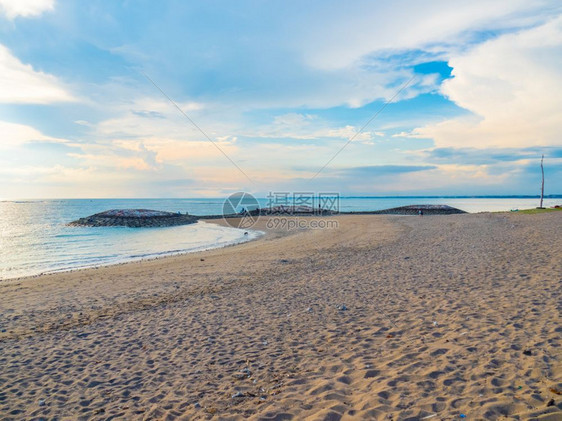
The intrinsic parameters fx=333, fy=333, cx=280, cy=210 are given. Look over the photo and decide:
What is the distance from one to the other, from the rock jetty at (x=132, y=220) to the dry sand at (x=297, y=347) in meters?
38.1

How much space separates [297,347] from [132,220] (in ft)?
160

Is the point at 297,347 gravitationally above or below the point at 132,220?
below

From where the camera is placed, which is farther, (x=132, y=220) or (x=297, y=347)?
(x=132, y=220)

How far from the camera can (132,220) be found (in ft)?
162

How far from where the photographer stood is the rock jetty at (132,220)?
159 feet

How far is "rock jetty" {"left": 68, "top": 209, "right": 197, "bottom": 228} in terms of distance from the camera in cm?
4838

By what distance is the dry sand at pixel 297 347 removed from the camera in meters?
4.21

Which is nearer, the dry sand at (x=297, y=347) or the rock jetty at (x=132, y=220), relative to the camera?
the dry sand at (x=297, y=347)

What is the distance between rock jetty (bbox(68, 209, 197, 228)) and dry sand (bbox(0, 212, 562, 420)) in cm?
3809

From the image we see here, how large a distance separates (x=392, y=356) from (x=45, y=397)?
5243 millimetres

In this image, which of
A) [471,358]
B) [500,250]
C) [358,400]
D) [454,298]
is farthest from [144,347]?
[500,250]

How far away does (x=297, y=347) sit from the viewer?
6086 mm

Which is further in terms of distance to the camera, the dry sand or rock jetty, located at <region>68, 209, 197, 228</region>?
rock jetty, located at <region>68, 209, 197, 228</region>

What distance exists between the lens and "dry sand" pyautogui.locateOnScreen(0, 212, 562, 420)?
166 inches
